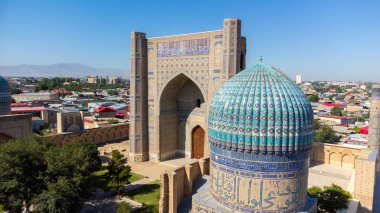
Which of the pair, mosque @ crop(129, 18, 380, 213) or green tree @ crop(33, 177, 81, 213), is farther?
green tree @ crop(33, 177, 81, 213)

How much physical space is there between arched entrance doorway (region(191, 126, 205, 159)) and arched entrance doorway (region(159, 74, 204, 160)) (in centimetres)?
34

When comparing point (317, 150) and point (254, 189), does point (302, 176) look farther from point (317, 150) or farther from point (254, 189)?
point (317, 150)

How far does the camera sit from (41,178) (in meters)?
7.56

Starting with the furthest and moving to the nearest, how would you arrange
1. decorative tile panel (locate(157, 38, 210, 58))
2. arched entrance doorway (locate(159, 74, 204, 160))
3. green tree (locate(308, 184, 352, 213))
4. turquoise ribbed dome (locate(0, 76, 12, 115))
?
turquoise ribbed dome (locate(0, 76, 12, 115)) < arched entrance doorway (locate(159, 74, 204, 160)) < decorative tile panel (locate(157, 38, 210, 58)) < green tree (locate(308, 184, 352, 213))

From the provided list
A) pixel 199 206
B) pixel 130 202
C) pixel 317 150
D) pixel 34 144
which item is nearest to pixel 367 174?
pixel 199 206

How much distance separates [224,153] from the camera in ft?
19.3

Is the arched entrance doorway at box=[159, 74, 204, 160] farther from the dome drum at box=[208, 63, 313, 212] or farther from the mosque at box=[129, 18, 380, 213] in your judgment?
the dome drum at box=[208, 63, 313, 212]

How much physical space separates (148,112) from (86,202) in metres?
5.89

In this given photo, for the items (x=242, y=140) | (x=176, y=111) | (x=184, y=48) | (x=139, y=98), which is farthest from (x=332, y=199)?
(x=139, y=98)

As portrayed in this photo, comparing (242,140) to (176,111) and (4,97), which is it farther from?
(4,97)

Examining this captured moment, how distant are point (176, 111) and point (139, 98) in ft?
6.94

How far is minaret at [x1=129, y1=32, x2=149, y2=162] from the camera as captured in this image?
13861 mm

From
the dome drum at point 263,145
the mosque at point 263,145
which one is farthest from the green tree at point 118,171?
the dome drum at point 263,145

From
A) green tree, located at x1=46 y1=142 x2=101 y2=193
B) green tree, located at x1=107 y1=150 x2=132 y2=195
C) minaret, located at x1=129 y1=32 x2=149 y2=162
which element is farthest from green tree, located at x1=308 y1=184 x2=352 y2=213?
minaret, located at x1=129 y1=32 x2=149 y2=162
